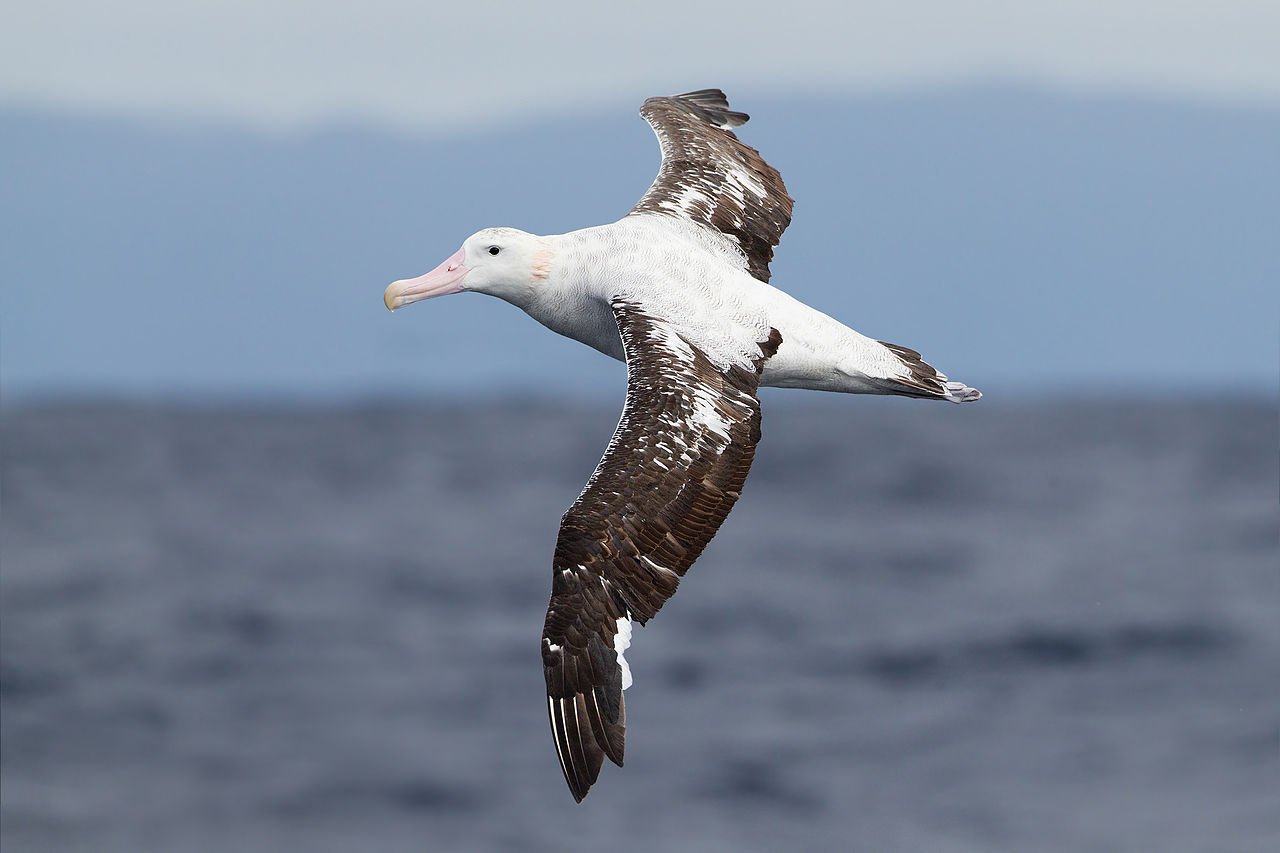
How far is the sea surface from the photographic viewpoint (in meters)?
25.4

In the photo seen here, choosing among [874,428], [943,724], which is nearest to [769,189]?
[943,724]

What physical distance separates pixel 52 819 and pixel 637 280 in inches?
815

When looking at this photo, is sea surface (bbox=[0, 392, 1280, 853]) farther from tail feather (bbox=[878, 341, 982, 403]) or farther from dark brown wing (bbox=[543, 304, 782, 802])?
dark brown wing (bbox=[543, 304, 782, 802])

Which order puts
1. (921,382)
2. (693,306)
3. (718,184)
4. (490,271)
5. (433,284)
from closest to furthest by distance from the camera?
(693,306), (921,382), (490,271), (433,284), (718,184)

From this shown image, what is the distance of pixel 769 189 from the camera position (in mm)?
11750

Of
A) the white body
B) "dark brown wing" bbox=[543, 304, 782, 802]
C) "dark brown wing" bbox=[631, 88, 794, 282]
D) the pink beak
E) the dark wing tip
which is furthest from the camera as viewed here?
the dark wing tip

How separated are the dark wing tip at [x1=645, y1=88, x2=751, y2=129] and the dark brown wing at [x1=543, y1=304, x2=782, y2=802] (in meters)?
4.27

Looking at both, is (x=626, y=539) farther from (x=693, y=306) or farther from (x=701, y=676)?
(x=701, y=676)

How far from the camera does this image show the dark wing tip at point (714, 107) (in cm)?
1277

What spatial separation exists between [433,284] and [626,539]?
2.77 m

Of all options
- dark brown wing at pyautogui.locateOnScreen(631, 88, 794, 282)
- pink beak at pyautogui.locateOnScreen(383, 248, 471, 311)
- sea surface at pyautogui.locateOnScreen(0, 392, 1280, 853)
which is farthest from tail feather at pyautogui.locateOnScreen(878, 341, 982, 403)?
sea surface at pyautogui.locateOnScreen(0, 392, 1280, 853)

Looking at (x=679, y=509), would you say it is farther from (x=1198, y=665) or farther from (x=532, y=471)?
(x=532, y=471)

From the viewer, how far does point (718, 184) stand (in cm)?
1156

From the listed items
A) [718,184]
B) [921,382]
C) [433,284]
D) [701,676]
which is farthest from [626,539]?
[701,676]
